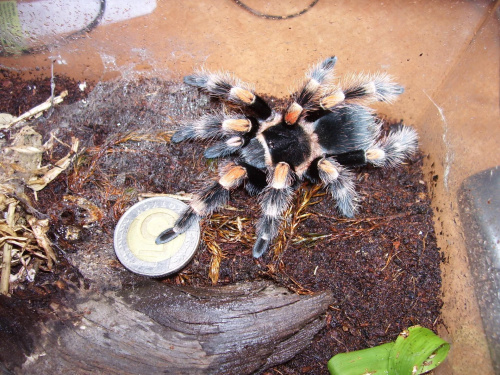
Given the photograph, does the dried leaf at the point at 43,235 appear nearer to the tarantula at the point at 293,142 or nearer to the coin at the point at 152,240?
the coin at the point at 152,240

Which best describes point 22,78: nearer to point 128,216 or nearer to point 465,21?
point 128,216

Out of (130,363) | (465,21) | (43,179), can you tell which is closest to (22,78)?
(43,179)

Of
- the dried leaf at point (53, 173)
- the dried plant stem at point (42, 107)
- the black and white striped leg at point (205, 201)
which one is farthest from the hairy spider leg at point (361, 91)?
the dried plant stem at point (42, 107)

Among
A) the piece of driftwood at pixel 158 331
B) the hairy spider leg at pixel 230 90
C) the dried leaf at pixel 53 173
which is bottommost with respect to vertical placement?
the piece of driftwood at pixel 158 331

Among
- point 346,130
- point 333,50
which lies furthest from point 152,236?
point 333,50

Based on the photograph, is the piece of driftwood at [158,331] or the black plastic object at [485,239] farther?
the black plastic object at [485,239]

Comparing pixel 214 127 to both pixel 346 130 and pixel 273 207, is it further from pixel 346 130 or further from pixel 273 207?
pixel 346 130
